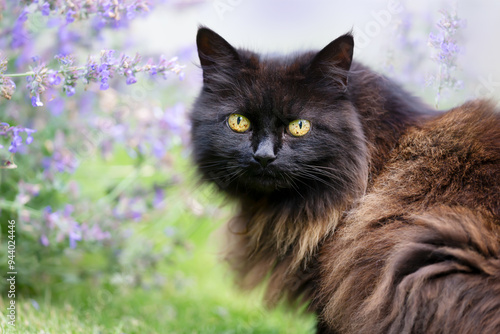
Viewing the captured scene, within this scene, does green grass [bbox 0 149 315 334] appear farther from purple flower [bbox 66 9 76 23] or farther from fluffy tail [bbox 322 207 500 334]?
purple flower [bbox 66 9 76 23]

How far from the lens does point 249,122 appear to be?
1.92 meters

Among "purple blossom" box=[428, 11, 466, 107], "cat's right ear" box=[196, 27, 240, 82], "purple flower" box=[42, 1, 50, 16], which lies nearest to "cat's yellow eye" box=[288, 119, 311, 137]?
"cat's right ear" box=[196, 27, 240, 82]

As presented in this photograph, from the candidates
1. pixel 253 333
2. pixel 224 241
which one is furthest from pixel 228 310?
pixel 224 241

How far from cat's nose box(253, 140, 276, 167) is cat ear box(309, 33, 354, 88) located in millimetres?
371

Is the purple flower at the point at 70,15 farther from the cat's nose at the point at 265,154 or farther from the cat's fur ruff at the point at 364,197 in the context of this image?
the cat's nose at the point at 265,154

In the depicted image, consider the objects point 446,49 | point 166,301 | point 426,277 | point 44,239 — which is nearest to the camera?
point 426,277

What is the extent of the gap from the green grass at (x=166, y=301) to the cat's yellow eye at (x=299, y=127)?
22.7 inches

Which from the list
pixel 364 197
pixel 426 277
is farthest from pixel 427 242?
pixel 364 197

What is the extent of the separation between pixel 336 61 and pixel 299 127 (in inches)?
12.3

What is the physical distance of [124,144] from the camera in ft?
9.30

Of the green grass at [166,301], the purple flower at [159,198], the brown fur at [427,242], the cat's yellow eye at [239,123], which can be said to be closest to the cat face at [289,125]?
the cat's yellow eye at [239,123]

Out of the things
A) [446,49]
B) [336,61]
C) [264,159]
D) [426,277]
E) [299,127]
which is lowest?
[426,277]

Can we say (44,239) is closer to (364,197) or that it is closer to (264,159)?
(264,159)

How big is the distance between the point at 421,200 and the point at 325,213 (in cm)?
38
